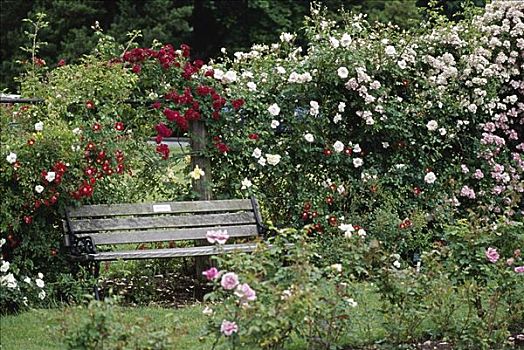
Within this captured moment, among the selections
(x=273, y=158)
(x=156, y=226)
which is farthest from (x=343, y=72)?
(x=156, y=226)

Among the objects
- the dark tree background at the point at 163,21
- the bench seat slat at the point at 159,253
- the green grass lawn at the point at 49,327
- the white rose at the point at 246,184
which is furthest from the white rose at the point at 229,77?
the dark tree background at the point at 163,21

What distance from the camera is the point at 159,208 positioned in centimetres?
768

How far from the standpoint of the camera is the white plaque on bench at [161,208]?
25.1ft

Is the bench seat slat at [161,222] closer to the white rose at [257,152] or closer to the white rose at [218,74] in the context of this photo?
the white rose at [257,152]

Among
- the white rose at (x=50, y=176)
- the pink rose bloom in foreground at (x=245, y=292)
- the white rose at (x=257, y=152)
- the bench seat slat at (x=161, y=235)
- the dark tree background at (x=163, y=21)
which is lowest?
the dark tree background at (x=163, y=21)

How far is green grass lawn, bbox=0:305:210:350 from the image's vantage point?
221 inches

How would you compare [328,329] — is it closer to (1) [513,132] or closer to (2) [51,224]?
(2) [51,224]

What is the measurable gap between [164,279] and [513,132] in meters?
3.98

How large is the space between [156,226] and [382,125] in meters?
2.52

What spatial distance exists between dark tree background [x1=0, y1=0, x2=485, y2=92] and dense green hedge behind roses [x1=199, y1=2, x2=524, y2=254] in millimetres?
15637

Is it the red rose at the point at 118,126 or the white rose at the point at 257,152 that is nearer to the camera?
the red rose at the point at 118,126

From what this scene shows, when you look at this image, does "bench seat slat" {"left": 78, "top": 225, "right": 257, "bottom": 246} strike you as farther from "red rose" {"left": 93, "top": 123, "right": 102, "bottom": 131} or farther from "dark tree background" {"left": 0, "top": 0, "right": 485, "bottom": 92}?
"dark tree background" {"left": 0, "top": 0, "right": 485, "bottom": 92}

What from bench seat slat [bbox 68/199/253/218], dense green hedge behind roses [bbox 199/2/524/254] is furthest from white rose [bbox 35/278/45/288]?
dense green hedge behind roses [bbox 199/2/524/254]

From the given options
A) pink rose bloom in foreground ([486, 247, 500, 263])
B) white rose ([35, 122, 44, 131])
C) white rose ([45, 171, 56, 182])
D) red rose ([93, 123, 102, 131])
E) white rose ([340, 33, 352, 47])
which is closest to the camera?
pink rose bloom in foreground ([486, 247, 500, 263])
